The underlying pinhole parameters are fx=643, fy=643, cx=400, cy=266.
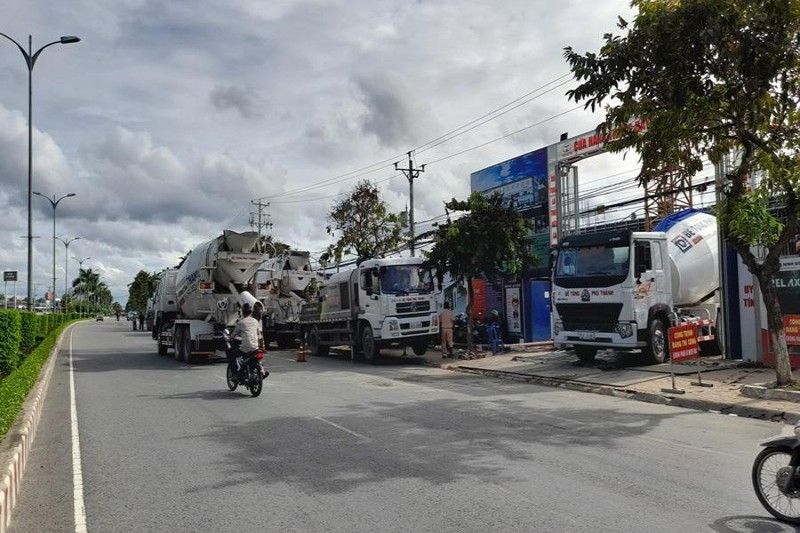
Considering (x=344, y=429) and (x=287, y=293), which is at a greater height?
(x=287, y=293)

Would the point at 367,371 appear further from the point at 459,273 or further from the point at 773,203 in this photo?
the point at 773,203

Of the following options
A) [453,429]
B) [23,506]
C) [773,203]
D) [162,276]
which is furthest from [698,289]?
[162,276]

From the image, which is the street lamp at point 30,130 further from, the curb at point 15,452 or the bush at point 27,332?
the curb at point 15,452

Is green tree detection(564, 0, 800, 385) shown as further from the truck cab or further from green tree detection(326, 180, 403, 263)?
green tree detection(326, 180, 403, 263)

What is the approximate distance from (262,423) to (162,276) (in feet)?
65.3

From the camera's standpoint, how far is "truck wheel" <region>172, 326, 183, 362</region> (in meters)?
20.7

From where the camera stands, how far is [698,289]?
53.0 feet

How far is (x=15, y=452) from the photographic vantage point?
6414mm

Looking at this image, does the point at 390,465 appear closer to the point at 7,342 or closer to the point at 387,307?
the point at 387,307

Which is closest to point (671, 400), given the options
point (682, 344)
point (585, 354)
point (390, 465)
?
point (682, 344)

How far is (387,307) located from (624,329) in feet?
22.9

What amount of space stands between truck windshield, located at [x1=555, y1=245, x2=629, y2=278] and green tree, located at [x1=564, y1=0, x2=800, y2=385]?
309 cm

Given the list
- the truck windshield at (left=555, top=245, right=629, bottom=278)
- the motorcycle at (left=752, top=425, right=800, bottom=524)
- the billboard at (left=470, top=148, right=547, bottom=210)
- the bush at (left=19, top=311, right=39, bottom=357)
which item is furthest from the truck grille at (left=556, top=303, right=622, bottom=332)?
the bush at (left=19, top=311, right=39, bottom=357)

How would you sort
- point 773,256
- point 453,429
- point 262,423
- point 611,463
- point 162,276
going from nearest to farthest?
point 611,463
point 453,429
point 262,423
point 773,256
point 162,276
